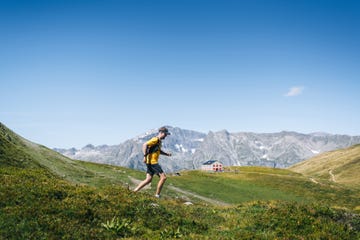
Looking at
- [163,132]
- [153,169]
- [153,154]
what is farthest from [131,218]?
[163,132]

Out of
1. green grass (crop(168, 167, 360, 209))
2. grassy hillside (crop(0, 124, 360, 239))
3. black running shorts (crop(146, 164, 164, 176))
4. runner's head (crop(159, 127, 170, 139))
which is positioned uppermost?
runner's head (crop(159, 127, 170, 139))

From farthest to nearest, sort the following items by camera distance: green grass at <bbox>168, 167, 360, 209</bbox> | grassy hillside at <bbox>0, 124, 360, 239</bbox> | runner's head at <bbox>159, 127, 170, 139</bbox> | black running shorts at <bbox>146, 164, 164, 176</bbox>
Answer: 1. green grass at <bbox>168, 167, 360, 209</bbox>
2. black running shorts at <bbox>146, 164, 164, 176</bbox>
3. runner's head at <bbox>159, 127, 170, 139</bbox>
4. grassy hillside at <bbox>0, 124, 360, 239</bbox>

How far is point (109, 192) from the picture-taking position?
16.5 m

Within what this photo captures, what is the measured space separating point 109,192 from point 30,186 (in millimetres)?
4005

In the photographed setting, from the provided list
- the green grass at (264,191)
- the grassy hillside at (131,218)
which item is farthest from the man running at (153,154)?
the green grass at (264,191)

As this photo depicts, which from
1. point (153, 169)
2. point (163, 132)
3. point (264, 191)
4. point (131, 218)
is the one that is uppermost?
point (163, 132)

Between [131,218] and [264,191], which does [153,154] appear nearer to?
[131,218]

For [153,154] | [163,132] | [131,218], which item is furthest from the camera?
[153,154]

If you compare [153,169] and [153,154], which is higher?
[153,154]

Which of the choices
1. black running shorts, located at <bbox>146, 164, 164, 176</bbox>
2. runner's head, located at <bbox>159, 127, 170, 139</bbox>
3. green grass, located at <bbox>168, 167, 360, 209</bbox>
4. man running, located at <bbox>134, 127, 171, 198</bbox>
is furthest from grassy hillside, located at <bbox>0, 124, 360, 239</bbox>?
green grass, located at <bbox>168, 167, 360, 209</bbox>

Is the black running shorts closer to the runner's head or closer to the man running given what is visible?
the man running

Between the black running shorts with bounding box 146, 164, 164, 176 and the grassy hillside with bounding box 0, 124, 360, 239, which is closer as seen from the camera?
the grassy hillside with bounding box 0, 124, 360, 239

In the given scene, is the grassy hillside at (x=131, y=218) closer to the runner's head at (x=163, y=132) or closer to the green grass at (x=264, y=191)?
the runner's head at (x=163, y=132)

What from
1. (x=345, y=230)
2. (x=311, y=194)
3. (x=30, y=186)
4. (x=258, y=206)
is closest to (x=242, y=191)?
(x=311, y=194)
